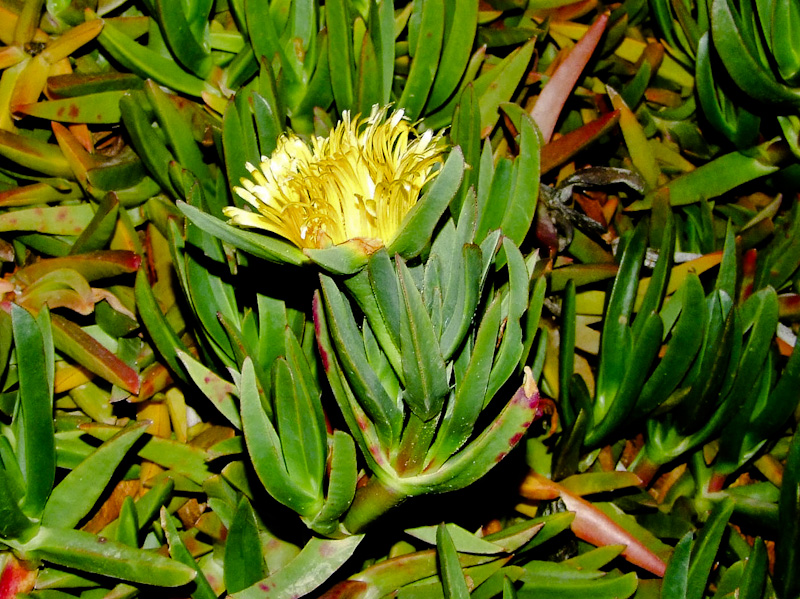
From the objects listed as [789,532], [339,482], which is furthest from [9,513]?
[789,532]

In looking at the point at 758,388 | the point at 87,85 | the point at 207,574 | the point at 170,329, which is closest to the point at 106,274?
the point at 170,329

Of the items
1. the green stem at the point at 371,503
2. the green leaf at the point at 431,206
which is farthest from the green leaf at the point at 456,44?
the green stem at the point at 371,503

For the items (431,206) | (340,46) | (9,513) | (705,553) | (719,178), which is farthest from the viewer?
(719,178)

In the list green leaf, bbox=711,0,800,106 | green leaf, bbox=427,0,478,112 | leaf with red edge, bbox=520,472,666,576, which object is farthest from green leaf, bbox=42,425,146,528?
green leaf, bbox=711,0,800,106

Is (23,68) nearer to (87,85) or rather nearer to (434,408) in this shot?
(87,85)

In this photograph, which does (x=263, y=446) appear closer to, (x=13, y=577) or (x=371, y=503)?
(x=371, y=503)

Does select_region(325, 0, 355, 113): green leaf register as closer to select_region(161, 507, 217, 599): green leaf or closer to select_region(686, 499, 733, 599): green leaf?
select_region(161, 507, 217, 599): green leaf
